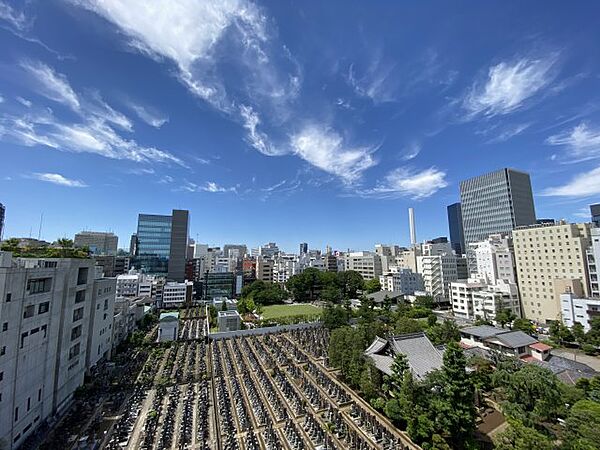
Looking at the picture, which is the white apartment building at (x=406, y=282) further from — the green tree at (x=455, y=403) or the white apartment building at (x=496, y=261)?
the green tree at (x=455, y=403)

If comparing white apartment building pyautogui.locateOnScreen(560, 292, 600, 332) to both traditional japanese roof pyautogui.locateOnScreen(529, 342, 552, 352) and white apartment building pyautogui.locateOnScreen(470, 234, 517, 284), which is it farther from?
traditional japanese roof pyautogui.locateOnScreen(529, 342, 552, 352)

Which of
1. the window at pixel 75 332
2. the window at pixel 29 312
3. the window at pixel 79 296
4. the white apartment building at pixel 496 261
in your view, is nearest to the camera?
the window at pixel 29 312

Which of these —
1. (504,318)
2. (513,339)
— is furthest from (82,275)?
(504,318)

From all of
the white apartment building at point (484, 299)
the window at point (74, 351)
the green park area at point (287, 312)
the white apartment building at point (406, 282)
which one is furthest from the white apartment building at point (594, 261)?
the window at point (74, 351)

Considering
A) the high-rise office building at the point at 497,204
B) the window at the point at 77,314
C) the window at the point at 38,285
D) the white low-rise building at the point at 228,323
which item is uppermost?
the high-rise office building at the point at 497,204

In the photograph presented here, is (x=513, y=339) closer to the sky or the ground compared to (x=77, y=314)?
closer to the ground

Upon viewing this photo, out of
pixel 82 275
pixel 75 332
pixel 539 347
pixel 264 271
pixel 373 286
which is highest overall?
pixel 82 275

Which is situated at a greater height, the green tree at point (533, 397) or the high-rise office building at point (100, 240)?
the high-rise office building at point (100, 240)

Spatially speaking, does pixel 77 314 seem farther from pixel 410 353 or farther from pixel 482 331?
pixel 482 331
